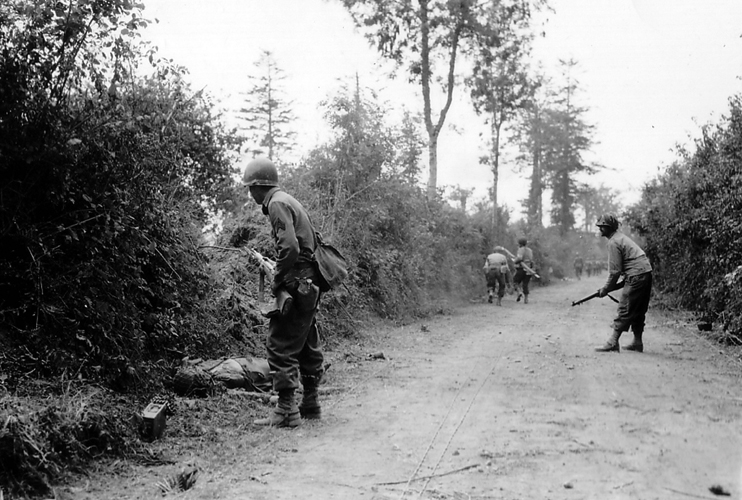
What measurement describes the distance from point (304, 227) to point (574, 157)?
164 ft

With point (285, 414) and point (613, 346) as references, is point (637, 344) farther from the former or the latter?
point (285, 414)

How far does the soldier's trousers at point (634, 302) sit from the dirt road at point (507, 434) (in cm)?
47

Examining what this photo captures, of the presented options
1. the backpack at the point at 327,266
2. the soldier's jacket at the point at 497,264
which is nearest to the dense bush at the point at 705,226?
the soldier's jacket at the point at 497,264

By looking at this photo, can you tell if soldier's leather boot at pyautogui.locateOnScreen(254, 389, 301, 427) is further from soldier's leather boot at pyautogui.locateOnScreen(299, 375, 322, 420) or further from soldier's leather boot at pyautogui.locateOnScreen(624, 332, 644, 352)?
soldier's leather boot at pyautogui.locateOnScreen(624, 332, 644, 352)

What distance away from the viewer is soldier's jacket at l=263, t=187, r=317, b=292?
5.34 m

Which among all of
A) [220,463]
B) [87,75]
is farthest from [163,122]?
[220,463]

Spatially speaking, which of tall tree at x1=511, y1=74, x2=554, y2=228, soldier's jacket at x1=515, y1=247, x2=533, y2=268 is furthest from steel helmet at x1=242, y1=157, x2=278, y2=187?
tall tree at x1=511, y1=74, x2=554, y2=228

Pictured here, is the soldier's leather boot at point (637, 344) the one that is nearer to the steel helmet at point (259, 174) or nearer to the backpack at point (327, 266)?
the backpack at point (327, 266)

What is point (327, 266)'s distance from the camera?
5.71 m

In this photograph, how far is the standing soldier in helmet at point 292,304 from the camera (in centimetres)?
538

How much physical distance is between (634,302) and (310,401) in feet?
18.7

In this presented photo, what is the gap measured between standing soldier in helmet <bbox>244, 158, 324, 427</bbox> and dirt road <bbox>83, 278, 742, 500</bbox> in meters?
0.26

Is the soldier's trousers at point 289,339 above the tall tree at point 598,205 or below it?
below

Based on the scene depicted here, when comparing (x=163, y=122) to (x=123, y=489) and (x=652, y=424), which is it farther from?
(x=652, y=424)
